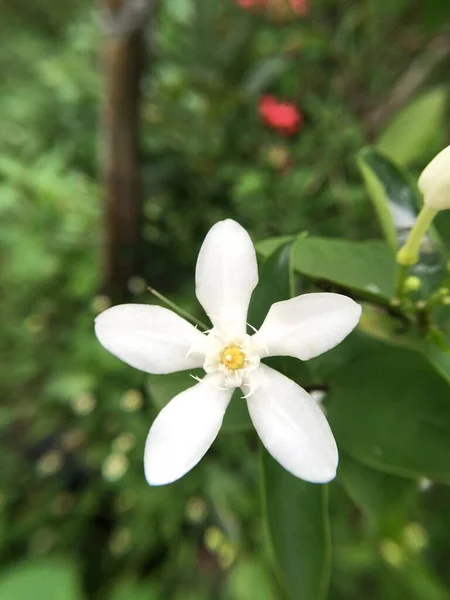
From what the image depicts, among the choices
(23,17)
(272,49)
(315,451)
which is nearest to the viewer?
(315,451)

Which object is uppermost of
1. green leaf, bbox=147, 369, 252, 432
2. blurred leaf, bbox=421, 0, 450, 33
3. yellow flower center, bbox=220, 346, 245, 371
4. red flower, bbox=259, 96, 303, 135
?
blurred leaf, bbox=421, 0, 450, 33

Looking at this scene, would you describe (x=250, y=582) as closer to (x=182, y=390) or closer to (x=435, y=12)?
(x=182, y=390)

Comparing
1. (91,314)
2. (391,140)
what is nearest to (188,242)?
(91,314)

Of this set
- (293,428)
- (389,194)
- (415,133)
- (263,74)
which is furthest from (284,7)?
(293,428)

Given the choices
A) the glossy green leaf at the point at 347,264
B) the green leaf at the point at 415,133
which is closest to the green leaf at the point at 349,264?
the glossy green leaf at the point at 347,264

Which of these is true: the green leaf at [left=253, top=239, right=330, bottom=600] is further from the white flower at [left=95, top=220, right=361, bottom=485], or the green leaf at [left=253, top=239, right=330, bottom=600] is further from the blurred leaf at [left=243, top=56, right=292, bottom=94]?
the blurred leaf at [left=243, top=56, right=292, bottom=94]

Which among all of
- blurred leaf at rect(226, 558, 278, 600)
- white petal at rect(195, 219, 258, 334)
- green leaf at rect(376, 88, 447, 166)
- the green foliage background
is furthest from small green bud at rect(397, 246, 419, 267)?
blurred leaf at rect(226, 558, 278, 600)

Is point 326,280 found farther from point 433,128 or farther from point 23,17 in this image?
point 23,17
